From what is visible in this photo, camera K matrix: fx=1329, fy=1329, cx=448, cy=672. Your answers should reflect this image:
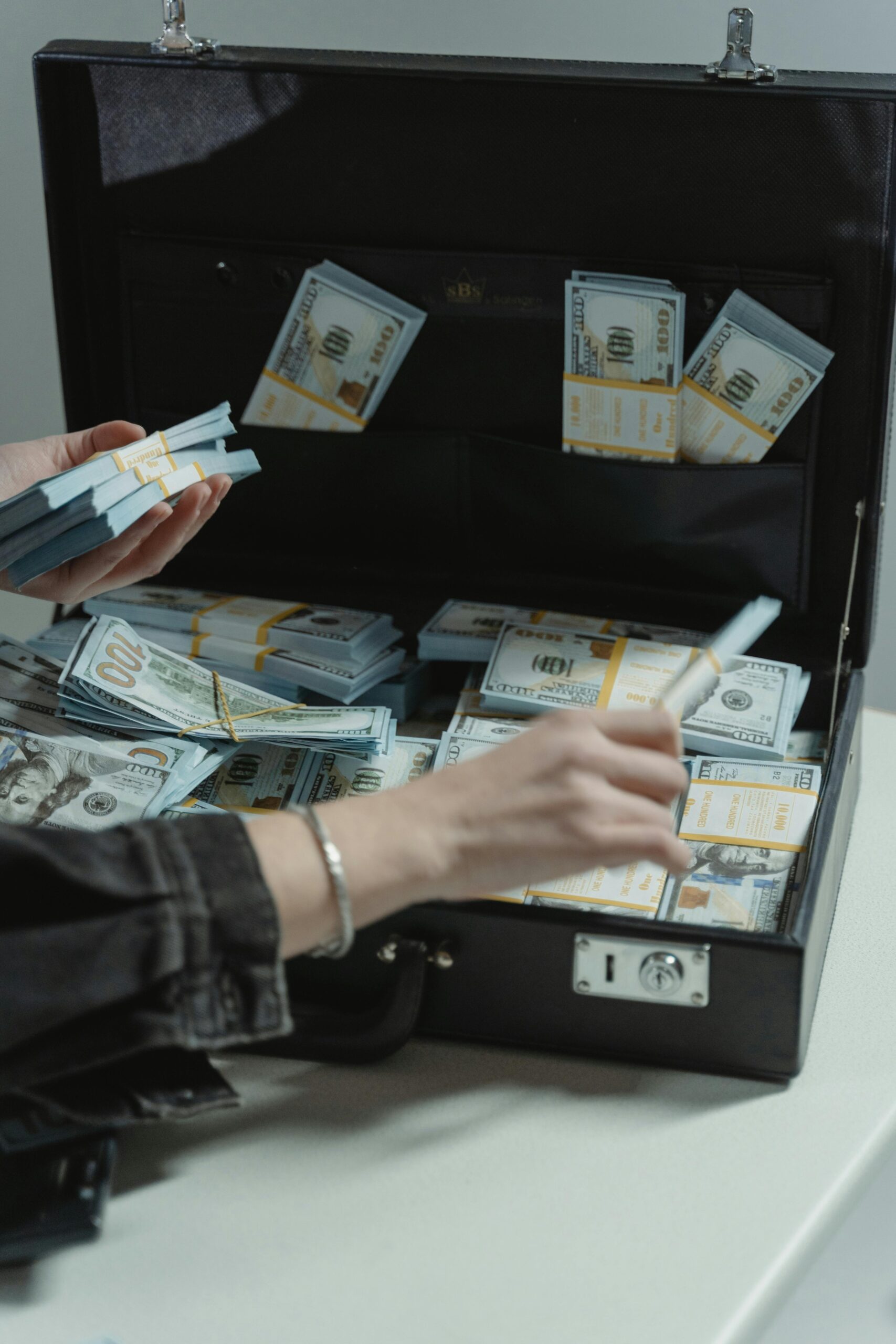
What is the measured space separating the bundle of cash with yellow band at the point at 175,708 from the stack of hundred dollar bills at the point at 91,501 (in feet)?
0.29

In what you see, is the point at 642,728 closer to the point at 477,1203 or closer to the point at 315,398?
the point at 477,1203

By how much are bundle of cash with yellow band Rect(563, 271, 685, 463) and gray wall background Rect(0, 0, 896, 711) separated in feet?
2.27

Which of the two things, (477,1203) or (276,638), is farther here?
(276,638)

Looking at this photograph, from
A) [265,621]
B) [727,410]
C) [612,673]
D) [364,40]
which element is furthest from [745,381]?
[364,40]

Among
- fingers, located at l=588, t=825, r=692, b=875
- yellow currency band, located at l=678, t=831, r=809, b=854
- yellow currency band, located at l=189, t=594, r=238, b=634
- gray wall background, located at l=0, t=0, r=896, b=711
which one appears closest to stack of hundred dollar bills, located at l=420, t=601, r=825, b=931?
yellow currency band, located at l=678, t=831, r=809, b=854

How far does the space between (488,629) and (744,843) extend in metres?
0.36

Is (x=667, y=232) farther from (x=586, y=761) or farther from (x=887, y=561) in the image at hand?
(x=887, y=561)

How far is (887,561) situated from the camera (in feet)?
6.70

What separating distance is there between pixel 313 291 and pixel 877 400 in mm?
522

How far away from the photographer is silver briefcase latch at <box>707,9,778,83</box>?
1050 mm

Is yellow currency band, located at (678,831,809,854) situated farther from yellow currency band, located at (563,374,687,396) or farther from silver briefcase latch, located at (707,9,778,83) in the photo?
silver briefcase latch, located at (707,9,778,83)

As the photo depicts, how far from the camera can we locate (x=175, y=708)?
1.07 m

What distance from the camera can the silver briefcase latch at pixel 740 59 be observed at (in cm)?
105

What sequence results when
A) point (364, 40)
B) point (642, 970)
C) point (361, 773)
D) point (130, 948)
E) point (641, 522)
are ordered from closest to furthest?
point (130, 948) → point (642, 970) → point (361, 773) → point (641, 522) → point (364, 40)
